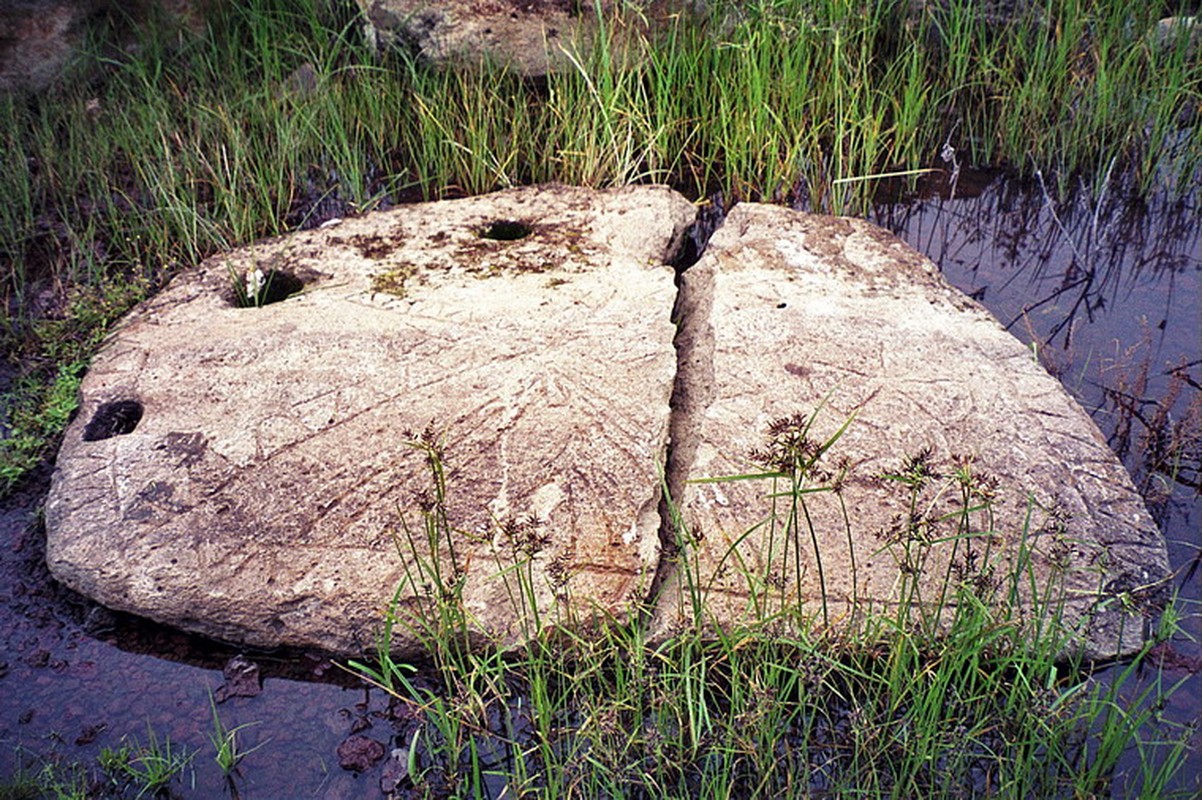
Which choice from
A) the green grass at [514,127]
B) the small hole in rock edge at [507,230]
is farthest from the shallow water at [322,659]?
the small hole in rock edge at [507,230]

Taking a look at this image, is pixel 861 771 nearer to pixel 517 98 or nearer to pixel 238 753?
pixel 238 753

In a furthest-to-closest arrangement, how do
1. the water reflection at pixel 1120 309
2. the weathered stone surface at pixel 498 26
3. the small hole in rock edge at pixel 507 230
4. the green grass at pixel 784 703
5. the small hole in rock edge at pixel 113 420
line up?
the weathered stone surface at pixel 498 26, the small hole in rock edge at pixel 507 230, the small hole in rock edge at pixel 113 420, the water reflection at pixel 1120 309, the green grass at pixel 784 703

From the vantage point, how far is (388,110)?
4.44 metres

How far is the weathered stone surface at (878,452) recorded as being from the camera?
91.3 inches

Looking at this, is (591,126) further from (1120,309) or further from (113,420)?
(113,420)

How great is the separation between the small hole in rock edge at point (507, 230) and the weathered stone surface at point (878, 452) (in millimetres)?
668

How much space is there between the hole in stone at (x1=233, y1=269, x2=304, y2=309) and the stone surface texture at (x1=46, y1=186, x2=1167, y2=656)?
0.01 m

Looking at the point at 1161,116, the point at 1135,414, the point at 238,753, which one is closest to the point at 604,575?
the point at 238,753

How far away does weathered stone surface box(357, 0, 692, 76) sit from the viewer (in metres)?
4.36

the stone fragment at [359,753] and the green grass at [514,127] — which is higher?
the green grass at [514,127]

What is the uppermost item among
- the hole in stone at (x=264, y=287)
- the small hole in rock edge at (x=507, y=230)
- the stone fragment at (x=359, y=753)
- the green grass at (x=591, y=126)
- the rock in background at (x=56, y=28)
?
the rock in background at (x=56, y=28)

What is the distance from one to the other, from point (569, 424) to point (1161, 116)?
292cm

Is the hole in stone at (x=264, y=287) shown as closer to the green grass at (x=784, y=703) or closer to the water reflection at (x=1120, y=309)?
the green grass at (x=784, y=703)

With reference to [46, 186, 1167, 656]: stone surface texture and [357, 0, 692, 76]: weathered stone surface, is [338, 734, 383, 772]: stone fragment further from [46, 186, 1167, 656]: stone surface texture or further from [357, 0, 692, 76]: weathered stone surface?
[357, 0, 692, 76]: weathered stone surface
